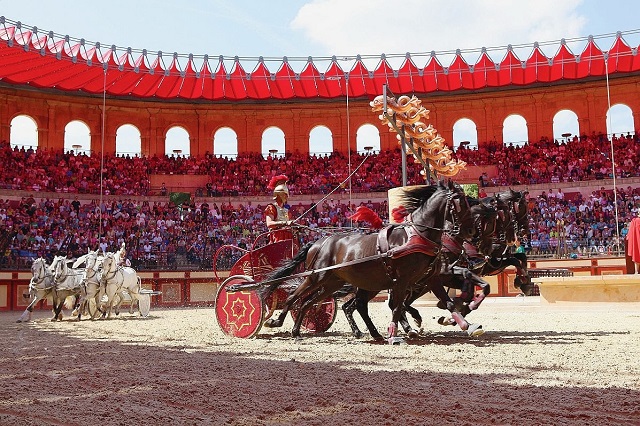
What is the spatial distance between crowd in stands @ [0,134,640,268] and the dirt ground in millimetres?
17382

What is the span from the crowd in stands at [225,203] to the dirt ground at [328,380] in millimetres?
17382

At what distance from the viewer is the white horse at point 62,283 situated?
1551 centimetres

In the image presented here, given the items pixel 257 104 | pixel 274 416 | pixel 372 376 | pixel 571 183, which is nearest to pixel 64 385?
pixel 274 416

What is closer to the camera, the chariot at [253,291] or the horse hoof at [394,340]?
the horse hoof at [394,340]

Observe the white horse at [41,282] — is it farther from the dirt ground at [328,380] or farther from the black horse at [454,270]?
the black horse at [454,270]

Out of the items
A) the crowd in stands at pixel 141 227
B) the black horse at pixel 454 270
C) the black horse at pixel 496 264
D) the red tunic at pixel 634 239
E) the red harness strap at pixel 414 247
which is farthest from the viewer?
the crowd in stands at pixel 141 227

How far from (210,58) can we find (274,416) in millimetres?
31997

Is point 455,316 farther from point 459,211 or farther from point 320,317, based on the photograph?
point 320,317

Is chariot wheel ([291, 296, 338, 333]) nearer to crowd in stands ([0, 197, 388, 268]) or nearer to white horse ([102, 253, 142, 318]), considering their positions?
white horse ([102, 253, 142, 318])

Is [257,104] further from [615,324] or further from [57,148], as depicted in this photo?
[615,324]

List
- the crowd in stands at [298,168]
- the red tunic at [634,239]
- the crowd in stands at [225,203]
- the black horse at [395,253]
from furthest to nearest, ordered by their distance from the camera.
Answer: the crowd in stands at [298,168]
the crowd in stands at [225,203]
the red tunic at [634,239]
the black horse at [395,253]

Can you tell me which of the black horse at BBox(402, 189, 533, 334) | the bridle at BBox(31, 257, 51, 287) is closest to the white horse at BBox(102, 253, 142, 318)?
the bridle at BBox(31, 257, 51, 287)

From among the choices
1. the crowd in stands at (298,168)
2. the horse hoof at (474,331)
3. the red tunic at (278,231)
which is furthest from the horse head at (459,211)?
the crowd in stands at (298,168)

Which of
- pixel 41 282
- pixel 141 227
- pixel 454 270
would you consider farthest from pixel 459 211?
pixel 141 227
